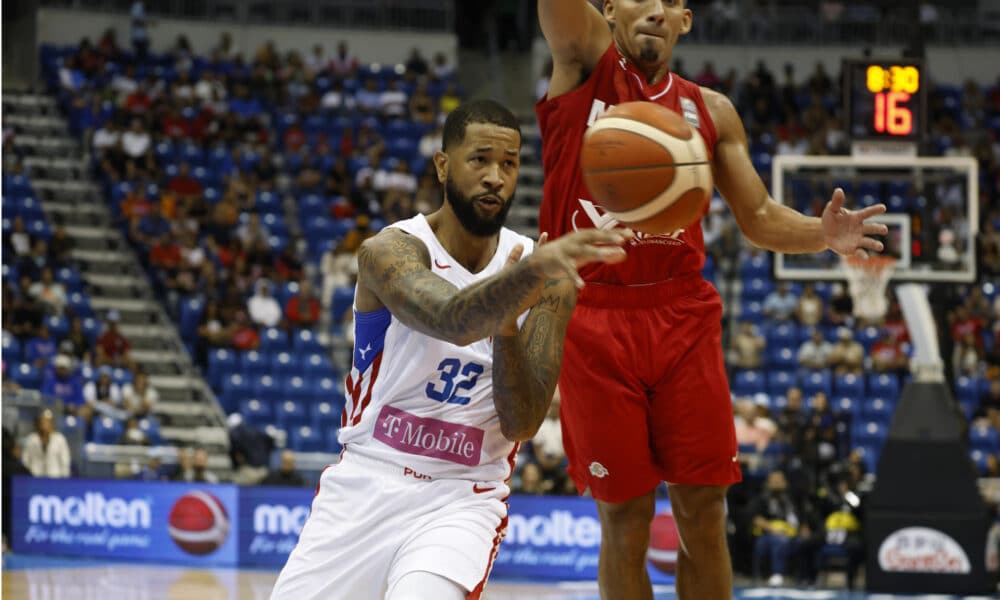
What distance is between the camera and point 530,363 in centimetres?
464

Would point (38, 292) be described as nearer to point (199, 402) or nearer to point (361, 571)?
point (199, 402)

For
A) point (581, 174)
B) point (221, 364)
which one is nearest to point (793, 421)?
point (221, 364)

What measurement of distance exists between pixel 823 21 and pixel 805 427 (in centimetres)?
1183

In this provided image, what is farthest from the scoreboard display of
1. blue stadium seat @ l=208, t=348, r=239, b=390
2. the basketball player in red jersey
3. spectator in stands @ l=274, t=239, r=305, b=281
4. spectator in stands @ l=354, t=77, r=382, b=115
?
spectator in stands @ l=354, t=77, r=382, b=115

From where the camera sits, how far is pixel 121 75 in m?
22.9

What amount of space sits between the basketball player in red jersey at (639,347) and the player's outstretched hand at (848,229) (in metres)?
0.04

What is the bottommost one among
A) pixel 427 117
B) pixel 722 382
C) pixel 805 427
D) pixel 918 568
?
pixel 918 568

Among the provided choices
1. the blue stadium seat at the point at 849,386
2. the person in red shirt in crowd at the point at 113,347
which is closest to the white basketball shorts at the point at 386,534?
the blue stadium seat at the point at 849,386

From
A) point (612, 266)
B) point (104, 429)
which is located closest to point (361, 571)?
point (612, 266)

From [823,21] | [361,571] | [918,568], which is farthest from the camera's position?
[823,21]

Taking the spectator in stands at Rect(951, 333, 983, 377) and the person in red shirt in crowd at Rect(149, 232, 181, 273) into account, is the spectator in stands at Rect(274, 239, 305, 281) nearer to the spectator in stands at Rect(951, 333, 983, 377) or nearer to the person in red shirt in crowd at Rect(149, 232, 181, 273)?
the person in red shirt in crowd at Rect(149, 232, 181, 273)

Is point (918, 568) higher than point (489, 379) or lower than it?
lower

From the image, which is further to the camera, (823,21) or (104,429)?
(823,21)

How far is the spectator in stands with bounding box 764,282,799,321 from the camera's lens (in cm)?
1844
